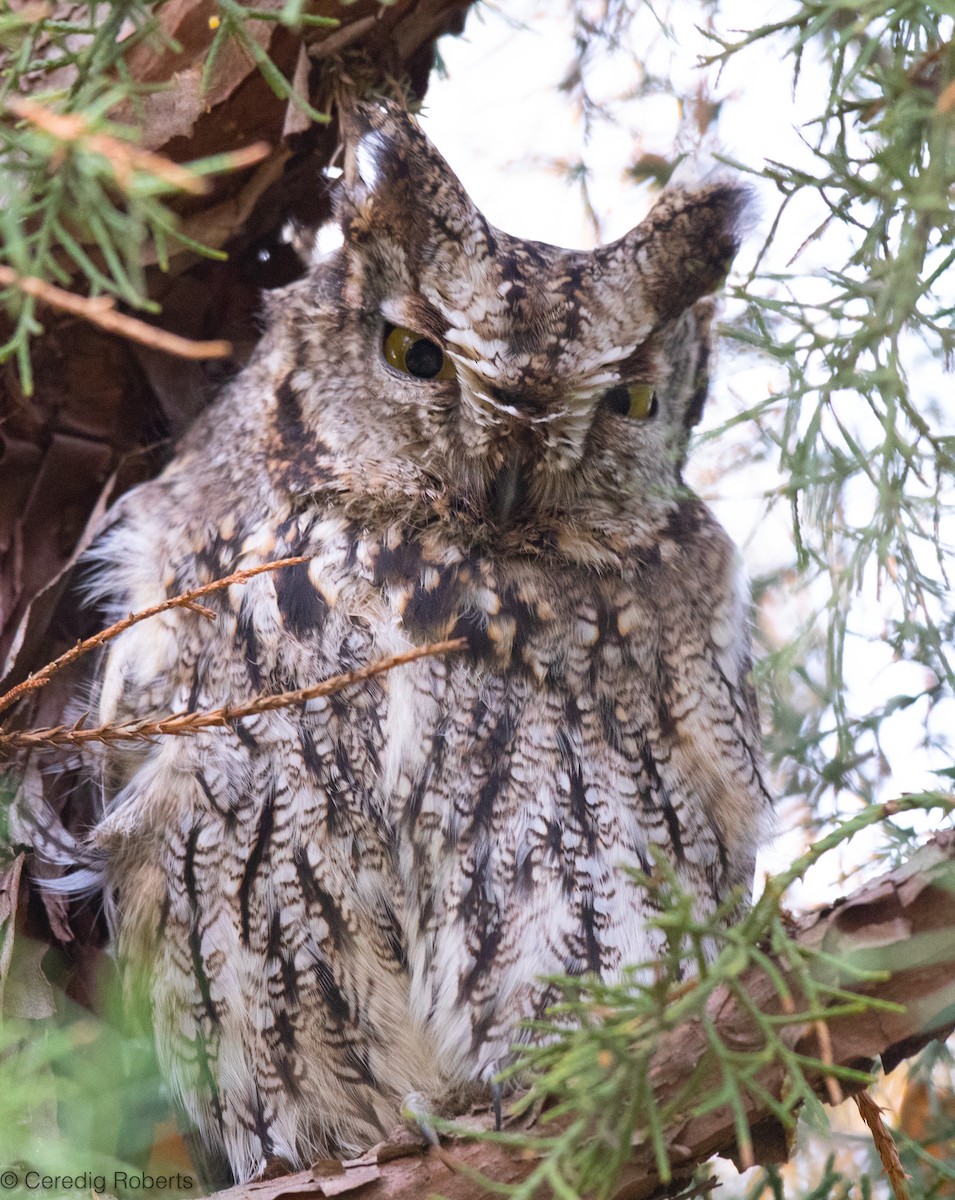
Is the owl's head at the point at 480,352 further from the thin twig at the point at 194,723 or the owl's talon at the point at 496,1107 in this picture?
the owl's talon at the point at 496,1107

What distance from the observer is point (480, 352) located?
2.00 metres

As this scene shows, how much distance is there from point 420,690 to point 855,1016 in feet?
2.94

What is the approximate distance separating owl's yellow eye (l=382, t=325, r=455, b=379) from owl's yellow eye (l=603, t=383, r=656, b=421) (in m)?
0.31

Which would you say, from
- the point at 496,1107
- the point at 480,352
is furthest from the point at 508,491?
the point at 496,1107

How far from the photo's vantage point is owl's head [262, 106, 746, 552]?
2.05 metres

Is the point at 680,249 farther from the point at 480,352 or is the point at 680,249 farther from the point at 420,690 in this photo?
the point at 420,690

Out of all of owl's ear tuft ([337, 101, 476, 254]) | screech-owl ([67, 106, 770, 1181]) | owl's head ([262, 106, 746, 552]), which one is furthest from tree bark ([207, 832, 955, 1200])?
owl's ear tuft ([337, 101, 476, 254])

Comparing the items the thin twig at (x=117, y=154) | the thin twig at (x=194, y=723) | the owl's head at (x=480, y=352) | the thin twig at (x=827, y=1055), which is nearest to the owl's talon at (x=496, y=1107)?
the thin twig at (x=827, y=1055)

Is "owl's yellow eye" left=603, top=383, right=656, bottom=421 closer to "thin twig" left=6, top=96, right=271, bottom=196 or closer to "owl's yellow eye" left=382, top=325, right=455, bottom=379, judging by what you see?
"owl's yellow eye" left=382, top=325, right=455, bottom=379

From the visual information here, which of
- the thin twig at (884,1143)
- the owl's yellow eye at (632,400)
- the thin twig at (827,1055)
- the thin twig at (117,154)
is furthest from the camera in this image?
the owl's yellow eye at (632,400)

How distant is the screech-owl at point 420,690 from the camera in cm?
204

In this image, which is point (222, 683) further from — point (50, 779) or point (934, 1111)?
point (934, 1111)

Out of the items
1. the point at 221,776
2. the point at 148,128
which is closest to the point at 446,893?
the point at 221,776

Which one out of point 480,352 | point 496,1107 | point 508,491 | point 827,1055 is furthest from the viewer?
point 508,491
